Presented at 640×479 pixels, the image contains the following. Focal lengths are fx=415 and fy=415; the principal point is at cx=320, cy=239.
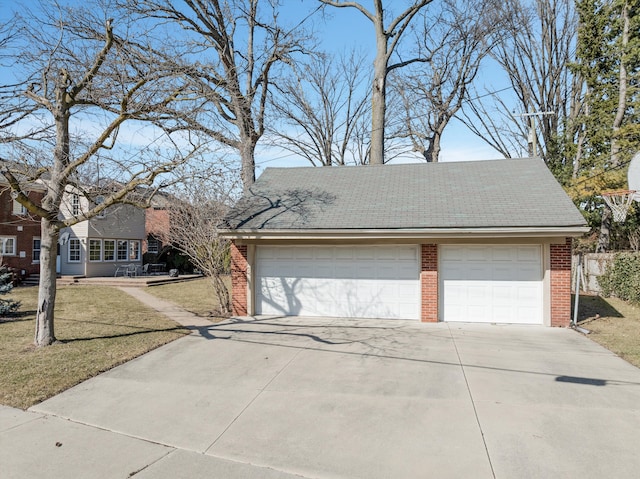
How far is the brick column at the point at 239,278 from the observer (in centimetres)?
1095

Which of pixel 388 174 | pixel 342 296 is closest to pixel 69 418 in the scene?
pixel 342 296

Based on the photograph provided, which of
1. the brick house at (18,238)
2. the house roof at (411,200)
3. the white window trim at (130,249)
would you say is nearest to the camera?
the house roof at (411,200)

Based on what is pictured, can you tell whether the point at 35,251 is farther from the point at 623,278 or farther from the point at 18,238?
the point at 623,278

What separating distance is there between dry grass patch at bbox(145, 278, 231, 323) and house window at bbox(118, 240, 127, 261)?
596 cm

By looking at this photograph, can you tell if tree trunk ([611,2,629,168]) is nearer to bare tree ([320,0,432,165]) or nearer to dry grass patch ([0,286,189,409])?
bare tree ([320,0,432,165])

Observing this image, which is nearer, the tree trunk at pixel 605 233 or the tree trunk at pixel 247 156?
the tree trunk at pixel 247 156

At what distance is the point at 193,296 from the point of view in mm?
15859

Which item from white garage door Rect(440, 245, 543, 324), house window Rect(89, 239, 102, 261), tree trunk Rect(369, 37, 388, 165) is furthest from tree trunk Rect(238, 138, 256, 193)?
house window Rect(89, 239, 102, 261)

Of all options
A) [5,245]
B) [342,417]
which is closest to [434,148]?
[342,417]

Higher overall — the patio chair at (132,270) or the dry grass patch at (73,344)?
the patio chair at (132,270)

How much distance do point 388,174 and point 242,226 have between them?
5212mm

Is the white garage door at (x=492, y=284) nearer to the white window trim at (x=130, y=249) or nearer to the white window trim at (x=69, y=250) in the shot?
the white window trim at (x=69, y=250)

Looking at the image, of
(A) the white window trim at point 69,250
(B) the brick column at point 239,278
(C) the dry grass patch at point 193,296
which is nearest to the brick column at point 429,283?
(B) the brick column at point 239,278

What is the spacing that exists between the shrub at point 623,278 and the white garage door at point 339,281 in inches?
280
